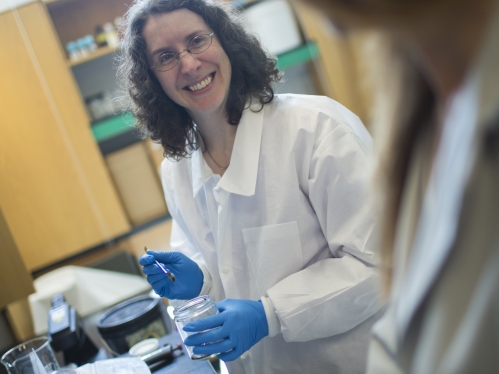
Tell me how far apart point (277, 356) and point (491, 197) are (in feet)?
3.09

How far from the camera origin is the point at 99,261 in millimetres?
2619

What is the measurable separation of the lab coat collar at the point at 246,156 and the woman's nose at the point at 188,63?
0.55ft

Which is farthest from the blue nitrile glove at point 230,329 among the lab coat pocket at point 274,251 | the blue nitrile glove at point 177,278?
the blue nitrile glove at point 177,278

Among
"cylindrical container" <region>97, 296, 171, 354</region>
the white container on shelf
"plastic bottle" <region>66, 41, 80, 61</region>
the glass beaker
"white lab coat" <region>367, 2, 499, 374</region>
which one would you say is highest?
"plastic bottle" <region>66, 41, 80, 61</region>

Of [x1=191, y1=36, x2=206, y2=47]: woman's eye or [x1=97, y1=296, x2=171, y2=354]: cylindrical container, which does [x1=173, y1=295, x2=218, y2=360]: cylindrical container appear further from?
[x1=191, y1=36, x2=206, y2=47]: woman's eye

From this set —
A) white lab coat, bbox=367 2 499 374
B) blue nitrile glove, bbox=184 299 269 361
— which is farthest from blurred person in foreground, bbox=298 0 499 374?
blue nitrile glove, bbox=184 299 269 361

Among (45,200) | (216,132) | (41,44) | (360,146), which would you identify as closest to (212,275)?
(216,132)

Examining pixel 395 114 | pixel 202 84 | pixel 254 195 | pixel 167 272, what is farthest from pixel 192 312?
pixel 395 114

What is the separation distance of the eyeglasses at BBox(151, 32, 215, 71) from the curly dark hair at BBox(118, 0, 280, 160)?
49mm

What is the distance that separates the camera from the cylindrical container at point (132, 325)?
4.25ft

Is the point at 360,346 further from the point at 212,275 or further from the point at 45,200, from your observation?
the point at 45,200

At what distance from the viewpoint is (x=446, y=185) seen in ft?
1.19

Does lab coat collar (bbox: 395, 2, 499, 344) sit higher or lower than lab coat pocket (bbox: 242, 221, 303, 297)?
higher

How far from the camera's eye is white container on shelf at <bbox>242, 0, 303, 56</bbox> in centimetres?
312
